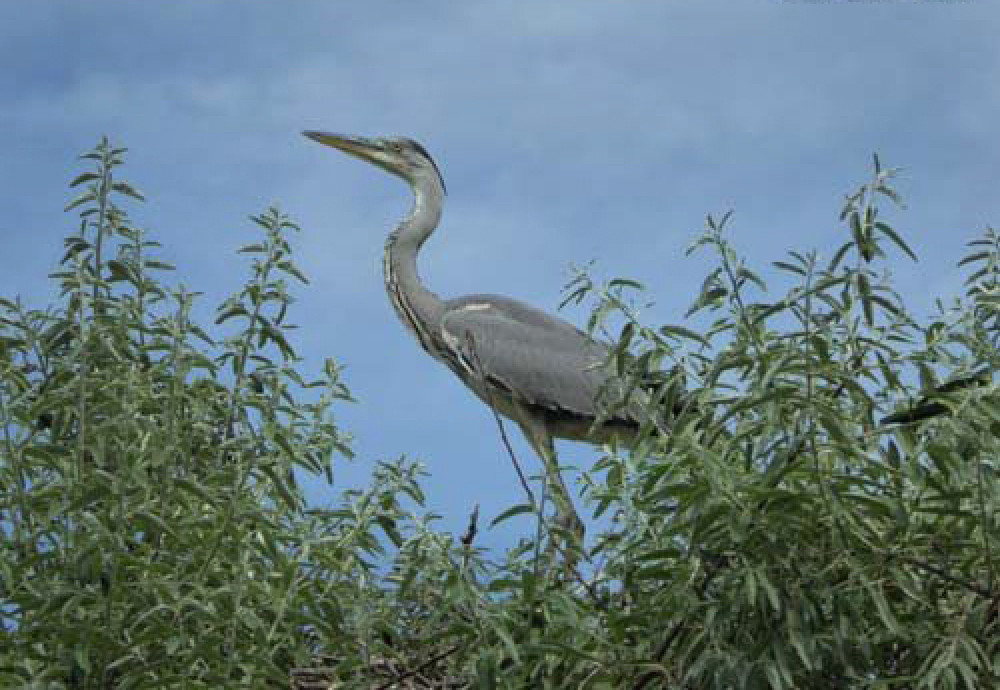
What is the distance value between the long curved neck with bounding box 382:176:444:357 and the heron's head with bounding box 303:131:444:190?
0.25 feet

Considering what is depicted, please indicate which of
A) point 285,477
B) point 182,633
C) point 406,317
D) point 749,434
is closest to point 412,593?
point 285,477

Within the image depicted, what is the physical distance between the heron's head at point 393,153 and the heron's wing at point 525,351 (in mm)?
1154

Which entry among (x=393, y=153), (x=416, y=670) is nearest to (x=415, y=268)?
(x=393, y=153)

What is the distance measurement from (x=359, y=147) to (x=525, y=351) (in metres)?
2.12

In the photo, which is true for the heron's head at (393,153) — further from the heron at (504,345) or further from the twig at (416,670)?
the twig at (416,670)

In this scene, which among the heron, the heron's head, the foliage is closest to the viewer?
the foliage

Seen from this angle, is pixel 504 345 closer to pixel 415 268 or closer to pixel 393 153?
pixel 415 268

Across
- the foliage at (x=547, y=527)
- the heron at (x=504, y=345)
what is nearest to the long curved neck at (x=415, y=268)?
the heron at (x=504, y=345)

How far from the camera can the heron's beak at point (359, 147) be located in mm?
11266

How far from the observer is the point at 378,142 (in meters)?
11.4

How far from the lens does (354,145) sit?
11320 millimetres

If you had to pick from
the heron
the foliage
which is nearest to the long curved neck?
the heron

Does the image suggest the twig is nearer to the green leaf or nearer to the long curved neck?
the green leaf

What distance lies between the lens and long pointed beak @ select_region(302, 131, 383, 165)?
11234 millimetres
